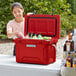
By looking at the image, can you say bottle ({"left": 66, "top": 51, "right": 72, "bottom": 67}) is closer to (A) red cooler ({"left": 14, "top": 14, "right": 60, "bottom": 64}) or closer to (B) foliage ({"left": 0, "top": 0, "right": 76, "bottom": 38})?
(A) red cooler ({"left": 14, "top": 14, "right": 60, "bottom": 64})

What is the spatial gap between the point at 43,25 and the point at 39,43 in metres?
0.32

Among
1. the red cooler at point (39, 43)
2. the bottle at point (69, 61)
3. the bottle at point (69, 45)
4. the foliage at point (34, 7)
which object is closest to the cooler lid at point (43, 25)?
the red cooler at point (39, 43)

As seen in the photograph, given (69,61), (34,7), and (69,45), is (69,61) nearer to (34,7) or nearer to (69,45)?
(69,45)

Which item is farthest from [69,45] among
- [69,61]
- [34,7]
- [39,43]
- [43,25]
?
[34,7]

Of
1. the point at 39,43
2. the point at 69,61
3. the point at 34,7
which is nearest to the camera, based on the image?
the point at 69,61

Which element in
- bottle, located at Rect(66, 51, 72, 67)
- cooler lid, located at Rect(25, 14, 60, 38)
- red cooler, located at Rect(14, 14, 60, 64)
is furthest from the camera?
cooler lid, located at Rect(25, 14, 60, 38)

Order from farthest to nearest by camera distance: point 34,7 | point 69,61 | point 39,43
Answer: point 34,7, point 39,43, point 69,61

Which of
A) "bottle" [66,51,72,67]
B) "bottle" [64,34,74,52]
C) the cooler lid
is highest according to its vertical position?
the cooler lid

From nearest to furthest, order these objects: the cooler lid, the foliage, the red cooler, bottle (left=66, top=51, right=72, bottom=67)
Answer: bottle (left=66, top=51, right=72, bottom=67)
the red cooler
the cooler lid
the foliage

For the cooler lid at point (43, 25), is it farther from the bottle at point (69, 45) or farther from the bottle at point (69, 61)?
the bottle at point (69, 61)

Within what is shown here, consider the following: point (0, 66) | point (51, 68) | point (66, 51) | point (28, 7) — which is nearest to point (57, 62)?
point (51, 68)

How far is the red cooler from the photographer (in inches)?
91.0

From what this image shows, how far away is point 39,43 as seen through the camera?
2.30 m

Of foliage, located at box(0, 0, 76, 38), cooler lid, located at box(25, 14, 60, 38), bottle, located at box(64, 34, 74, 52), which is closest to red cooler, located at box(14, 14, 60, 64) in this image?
cooler lid, located at box(25, 14, 60, 38)
